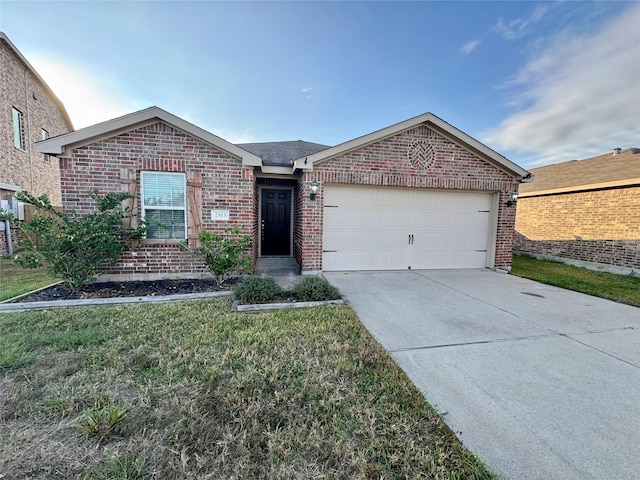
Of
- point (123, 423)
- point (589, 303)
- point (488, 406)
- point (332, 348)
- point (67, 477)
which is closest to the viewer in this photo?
point (67, 477)

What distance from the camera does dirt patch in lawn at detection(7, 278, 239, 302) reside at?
4.88 metres

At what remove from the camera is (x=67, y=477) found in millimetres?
1602

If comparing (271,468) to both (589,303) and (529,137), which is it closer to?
(589,303)

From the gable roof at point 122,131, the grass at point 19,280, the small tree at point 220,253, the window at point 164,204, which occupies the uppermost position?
the gable roof at point 122,131

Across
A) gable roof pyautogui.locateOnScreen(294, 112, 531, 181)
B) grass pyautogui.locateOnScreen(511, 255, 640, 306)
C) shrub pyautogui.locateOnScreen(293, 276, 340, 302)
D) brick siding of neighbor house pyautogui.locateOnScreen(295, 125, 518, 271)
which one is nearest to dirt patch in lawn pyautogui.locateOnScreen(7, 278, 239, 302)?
shrub pyautogui.locateOnScreen(293, 276, 340, 302)

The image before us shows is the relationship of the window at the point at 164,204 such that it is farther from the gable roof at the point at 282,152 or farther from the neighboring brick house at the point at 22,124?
the neighboring brick house at the point at 22,124

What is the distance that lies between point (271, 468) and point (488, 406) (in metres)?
1.86

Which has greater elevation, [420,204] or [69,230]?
[420,204]

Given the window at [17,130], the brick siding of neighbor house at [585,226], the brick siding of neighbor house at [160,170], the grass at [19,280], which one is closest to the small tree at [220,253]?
the brick siding of neighbor house at [160,170]

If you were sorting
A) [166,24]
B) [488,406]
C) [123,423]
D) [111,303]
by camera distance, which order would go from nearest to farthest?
[123,423] → [488,406] → [111,303] → [166,24]

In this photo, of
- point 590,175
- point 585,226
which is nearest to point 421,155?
point 585,226

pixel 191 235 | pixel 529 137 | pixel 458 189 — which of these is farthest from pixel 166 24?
pixel 529 137

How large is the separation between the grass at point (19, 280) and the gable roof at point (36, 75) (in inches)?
352

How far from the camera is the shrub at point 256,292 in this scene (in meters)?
4.74
